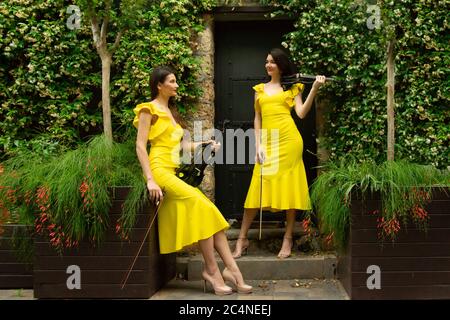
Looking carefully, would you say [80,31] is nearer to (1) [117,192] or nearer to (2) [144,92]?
(2) [144,92]

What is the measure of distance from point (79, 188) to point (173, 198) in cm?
76

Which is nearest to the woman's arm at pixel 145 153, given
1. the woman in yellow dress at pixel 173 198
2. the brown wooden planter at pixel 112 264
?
the woman in yellow dress at pixel 173 198

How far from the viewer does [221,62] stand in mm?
7223

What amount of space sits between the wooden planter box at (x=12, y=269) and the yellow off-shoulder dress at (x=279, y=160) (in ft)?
6.84

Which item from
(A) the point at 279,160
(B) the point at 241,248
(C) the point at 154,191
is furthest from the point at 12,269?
(A) the point at 279,160

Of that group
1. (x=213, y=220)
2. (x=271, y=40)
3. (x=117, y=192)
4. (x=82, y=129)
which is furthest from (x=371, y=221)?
(x=82, y=129)

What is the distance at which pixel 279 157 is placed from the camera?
19.6 feet

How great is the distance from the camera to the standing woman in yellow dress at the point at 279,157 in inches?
232

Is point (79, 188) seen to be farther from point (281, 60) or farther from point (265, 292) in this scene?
point (281, 60)

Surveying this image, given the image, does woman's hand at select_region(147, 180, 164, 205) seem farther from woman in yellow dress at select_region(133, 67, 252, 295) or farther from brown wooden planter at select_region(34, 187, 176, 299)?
brown wooden planter at select_region(34, 187, 176, 299)

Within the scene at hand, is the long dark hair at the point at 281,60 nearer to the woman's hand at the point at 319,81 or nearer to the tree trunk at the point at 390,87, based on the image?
the woman's hand at the point at 319,81

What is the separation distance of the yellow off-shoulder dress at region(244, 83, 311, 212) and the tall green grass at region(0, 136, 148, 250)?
126cm

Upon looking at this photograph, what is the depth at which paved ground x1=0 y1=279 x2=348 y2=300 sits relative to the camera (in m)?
5.13

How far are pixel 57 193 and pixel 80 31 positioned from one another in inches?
97.2
